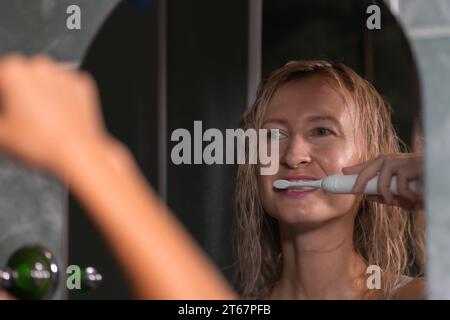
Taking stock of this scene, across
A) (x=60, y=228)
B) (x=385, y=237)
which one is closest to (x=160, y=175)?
(x=60, y=228)

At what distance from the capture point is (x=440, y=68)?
0.88m

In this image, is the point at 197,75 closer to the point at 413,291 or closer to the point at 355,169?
the point at 355,169

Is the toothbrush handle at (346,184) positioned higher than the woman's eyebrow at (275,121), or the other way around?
the woman's eyebrow at (275,121)

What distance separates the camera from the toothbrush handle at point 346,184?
2.96 ft

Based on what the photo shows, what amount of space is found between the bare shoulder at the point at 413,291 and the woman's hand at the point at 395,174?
3.5 inches

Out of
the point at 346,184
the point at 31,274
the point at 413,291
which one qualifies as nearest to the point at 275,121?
the point at 346,184

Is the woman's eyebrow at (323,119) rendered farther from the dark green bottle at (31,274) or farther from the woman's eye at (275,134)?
the dark green bottle at (31,274)

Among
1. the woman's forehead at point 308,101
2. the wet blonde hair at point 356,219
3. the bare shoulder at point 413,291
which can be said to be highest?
the woman's forehead at point 308,101

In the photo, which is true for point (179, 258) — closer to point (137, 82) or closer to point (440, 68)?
point (137, 82)

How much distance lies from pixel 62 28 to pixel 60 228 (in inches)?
10.6

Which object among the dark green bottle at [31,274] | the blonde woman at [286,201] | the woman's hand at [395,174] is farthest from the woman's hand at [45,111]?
the woman's hand at [395,174]

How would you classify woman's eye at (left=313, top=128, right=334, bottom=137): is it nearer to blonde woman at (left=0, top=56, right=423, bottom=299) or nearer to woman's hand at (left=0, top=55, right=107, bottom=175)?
blonde woman at (left=0, top=56, right=423, bottom=299)

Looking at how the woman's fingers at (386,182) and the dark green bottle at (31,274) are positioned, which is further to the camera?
the dark green bottle at (31,274)

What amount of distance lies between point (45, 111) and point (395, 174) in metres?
0.44
